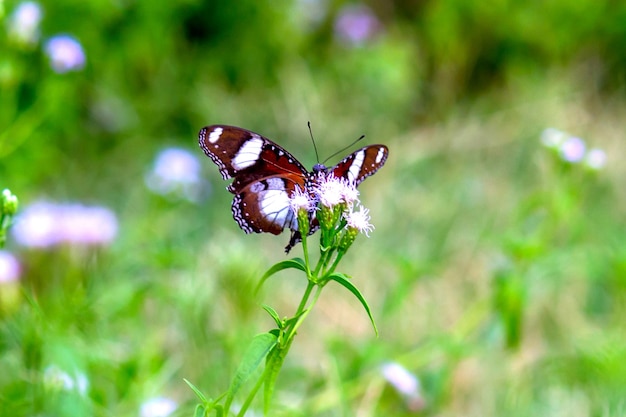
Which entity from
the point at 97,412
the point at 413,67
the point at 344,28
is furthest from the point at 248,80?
the point at 97,412

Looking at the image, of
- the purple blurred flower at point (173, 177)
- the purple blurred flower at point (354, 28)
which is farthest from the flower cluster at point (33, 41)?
the purple blurred flower at point (354, 28)

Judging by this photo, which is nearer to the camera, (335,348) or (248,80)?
(335,348)

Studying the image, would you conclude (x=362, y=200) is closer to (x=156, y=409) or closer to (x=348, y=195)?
(x=156, y=409)

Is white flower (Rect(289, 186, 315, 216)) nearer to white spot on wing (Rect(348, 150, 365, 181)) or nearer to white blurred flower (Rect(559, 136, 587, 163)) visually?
white spot on wing (Rect(348, 150, 365, 181))

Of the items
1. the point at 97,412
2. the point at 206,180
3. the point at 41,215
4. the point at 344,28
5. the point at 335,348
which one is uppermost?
the point at 344,28

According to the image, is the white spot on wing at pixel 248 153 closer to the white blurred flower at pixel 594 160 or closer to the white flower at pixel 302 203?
the white flower at pixel 302 203

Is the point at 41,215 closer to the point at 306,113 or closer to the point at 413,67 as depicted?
the point at 306,113
